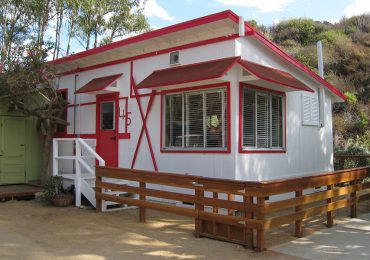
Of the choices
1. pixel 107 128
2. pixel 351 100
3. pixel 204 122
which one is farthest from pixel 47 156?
pixel 351 100

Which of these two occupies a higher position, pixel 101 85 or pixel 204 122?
pixel 101 85

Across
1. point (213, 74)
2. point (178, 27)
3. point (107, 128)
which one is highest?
point (178, 27)

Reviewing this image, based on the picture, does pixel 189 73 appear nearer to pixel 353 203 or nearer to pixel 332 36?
pixel 353 203

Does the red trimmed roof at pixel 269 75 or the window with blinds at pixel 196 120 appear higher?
the red trimmed roof at pixel 269 75

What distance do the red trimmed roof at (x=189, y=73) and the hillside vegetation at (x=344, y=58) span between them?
955 cm

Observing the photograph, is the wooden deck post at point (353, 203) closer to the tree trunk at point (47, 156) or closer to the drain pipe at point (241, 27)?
the drain pipe at point (241, 27)

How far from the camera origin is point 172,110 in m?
9.80

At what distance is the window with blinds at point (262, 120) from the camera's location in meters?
9.02

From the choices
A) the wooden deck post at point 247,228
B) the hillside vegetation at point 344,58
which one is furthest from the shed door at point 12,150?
the hillside vegetation at point 344,58

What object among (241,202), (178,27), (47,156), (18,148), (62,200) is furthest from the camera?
(18,148)

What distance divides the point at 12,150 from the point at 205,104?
6.13 metres

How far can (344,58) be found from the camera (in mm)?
28688

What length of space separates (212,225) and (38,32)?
19.2 m

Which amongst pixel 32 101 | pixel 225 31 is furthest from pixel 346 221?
pixel 32 101
